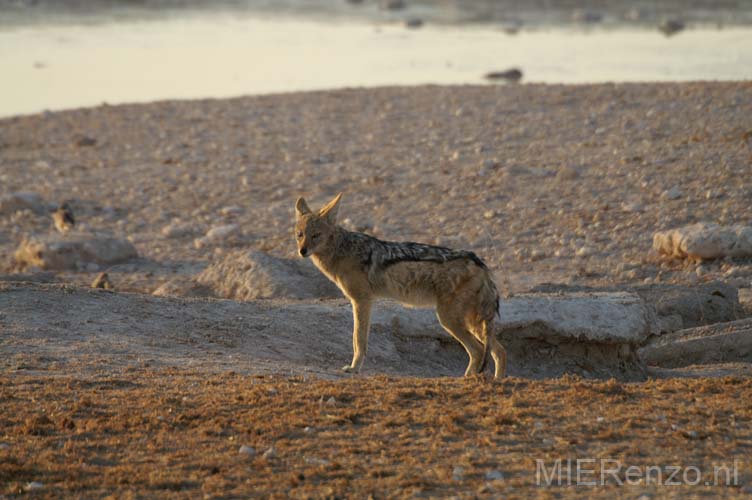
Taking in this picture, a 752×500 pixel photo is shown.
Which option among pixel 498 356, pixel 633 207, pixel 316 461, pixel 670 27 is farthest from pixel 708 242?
pixel 670 27

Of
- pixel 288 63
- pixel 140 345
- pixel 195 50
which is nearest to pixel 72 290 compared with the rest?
pixel 140 345

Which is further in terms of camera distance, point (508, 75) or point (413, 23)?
point (413, 23)

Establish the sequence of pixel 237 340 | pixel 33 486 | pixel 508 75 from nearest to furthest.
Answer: pixel 33 486, pixel 237 340, pixel 508 75

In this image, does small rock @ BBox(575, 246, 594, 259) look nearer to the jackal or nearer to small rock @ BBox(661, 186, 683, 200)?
small rock @ BBox(661, 186, 683, 200)

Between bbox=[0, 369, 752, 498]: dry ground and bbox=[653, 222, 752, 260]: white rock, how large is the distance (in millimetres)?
4866

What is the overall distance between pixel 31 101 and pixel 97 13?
12.3 m

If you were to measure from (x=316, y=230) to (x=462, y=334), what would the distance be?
4.36 feet

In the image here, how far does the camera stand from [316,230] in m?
8.37

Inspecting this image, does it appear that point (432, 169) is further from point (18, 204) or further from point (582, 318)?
point (582, 318)

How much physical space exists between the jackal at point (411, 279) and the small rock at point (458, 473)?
7.47ft

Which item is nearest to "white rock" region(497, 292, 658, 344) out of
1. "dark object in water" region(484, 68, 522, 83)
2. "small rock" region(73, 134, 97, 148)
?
"small rock" region(73, 134, 97, 148)

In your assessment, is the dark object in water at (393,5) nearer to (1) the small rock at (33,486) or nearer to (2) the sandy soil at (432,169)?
(2) the sandy soil at (432,169)

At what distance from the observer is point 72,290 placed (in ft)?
30.4

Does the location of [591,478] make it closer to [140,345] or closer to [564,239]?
[140,345]
